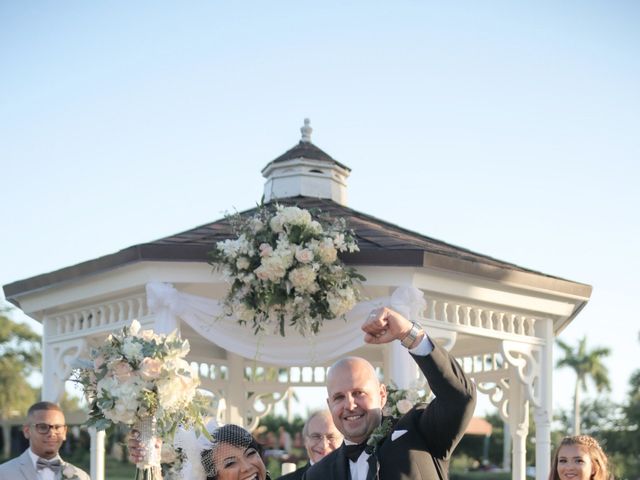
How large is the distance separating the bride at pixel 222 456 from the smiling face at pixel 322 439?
1.29 m

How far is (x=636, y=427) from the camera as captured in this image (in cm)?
4331

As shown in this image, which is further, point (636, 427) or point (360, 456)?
point (636, 427)

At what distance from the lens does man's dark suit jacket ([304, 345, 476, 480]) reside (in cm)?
463

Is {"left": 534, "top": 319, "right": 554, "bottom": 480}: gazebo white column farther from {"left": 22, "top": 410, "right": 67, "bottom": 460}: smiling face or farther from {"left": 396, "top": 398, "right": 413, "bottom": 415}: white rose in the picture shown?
{"left": 22, "top": 410, "right": 67, "bottom": 460}: smiling face

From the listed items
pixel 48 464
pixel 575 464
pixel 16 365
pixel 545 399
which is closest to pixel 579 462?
pixel 575 464

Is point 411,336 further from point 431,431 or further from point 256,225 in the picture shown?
point 256,225

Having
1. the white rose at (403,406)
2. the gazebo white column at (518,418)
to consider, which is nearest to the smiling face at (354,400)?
the white rose at (403,406)

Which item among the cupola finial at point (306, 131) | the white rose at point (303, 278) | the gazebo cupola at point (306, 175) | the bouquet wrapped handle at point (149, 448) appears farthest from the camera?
the cupola finial at point (306, 131)

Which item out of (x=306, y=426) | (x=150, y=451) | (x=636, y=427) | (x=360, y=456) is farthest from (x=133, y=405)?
(x=636, y=427)

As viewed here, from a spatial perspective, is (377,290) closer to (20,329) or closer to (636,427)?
(636,427)

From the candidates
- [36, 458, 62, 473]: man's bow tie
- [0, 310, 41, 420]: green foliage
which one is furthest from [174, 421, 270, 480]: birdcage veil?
[0, 310, 41, 420]: green foliage

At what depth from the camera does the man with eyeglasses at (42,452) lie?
27.1 ft

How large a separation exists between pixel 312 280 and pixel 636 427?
121ft

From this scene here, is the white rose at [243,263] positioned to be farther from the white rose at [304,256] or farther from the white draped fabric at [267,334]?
the white draped fabric at [267,334]
